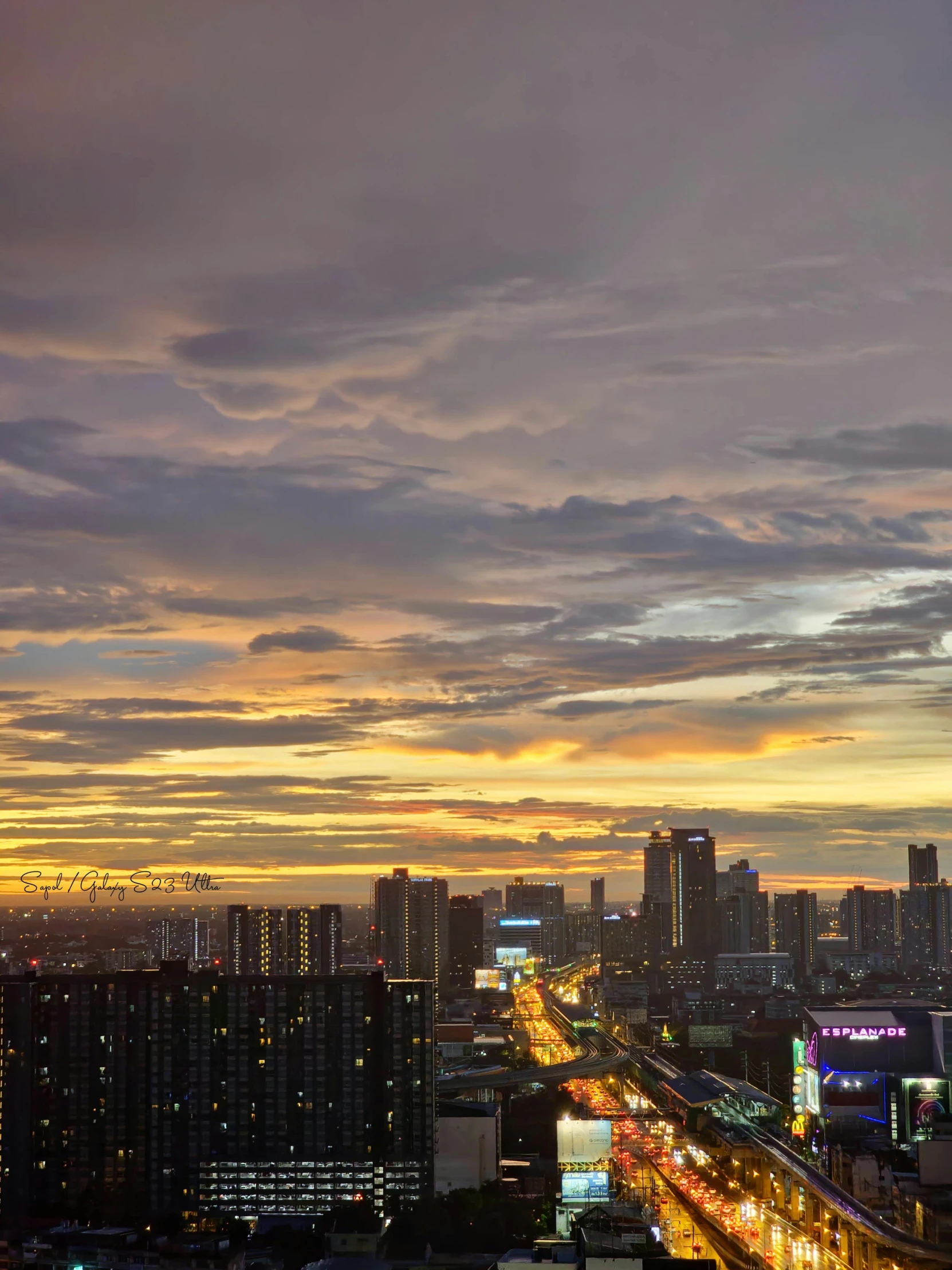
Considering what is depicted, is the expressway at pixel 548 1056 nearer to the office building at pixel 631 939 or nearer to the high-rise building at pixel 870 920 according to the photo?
the office building at pixel 631 939

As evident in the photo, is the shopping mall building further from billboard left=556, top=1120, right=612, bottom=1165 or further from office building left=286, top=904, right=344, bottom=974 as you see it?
office building left=286, top=904, right=344, bottom=974

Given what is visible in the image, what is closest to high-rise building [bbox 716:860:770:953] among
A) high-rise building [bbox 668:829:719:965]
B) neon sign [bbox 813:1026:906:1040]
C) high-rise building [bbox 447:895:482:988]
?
high-rise building [bbox 668:829:719:965]

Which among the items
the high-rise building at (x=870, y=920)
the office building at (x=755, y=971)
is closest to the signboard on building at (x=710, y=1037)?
the office building at (x=755, y=971)

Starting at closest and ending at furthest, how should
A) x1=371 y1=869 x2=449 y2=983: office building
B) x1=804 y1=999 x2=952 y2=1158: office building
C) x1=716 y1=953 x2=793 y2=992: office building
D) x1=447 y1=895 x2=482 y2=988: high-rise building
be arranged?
x1=804 y1=999 x2=952 y2=1158: office building < x1=371 y1=869 x2=449 y2=983: office building < x1=447 y1=895 x2=482 y2=988: high-rise building < x1=716 y1=953 x2=793 y2=992: office building

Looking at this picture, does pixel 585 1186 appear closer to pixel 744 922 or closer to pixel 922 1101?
pixel 922 1101

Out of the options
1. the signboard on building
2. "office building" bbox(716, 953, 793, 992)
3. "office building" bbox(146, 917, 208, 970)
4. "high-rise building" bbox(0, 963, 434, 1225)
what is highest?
"office building" bbox(146, 917, 208, 970)

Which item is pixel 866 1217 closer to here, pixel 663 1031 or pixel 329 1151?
pixel 329 1151
